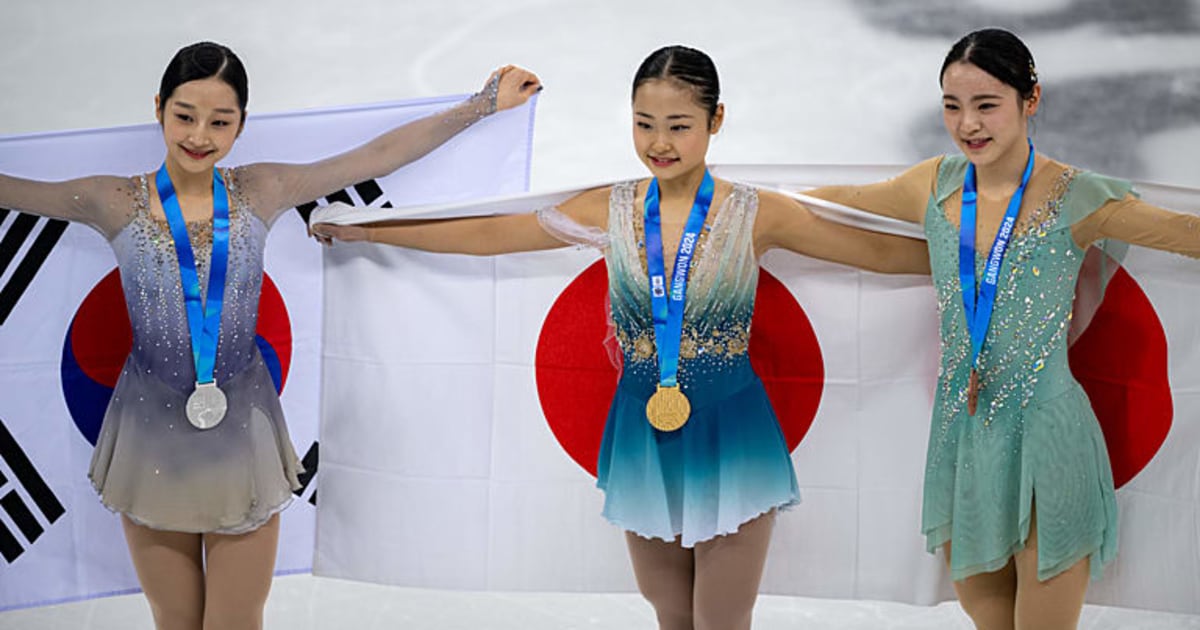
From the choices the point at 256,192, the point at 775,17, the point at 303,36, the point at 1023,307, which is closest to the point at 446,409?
the point at 256,192

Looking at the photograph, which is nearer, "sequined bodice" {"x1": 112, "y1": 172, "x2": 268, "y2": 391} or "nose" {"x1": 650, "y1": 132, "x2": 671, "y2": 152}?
"nose" {"x1": 650, "y1": 132, "x2": 671, "y2": 152}

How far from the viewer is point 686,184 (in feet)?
8.36

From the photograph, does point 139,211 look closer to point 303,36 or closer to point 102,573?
point 102,573

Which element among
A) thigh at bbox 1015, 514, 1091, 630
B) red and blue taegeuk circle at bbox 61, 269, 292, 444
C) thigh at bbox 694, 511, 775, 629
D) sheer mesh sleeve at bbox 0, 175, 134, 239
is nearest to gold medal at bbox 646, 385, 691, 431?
thigh at bbox 694, 511, 775, 629

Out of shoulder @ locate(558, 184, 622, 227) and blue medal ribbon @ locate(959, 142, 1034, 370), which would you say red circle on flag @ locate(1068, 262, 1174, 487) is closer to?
blue medal ribbon @ locate(959, 142, 1034, 370)

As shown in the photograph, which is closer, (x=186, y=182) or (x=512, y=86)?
(x=186, y=182)

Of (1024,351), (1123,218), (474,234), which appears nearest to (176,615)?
(474,234)

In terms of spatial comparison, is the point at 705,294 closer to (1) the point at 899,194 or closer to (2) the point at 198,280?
(1) the point at 899,194

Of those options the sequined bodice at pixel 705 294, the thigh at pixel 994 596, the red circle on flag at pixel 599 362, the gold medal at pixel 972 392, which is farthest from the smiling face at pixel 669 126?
the thigh at pixel 994 596

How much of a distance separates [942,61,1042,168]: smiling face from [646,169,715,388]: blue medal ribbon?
1.53ft

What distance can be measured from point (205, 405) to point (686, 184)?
0.97 meters

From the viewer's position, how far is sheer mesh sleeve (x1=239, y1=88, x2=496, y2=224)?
277 centimetres

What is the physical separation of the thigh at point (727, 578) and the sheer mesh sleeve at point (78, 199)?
1.24m

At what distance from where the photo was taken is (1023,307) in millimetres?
2436
